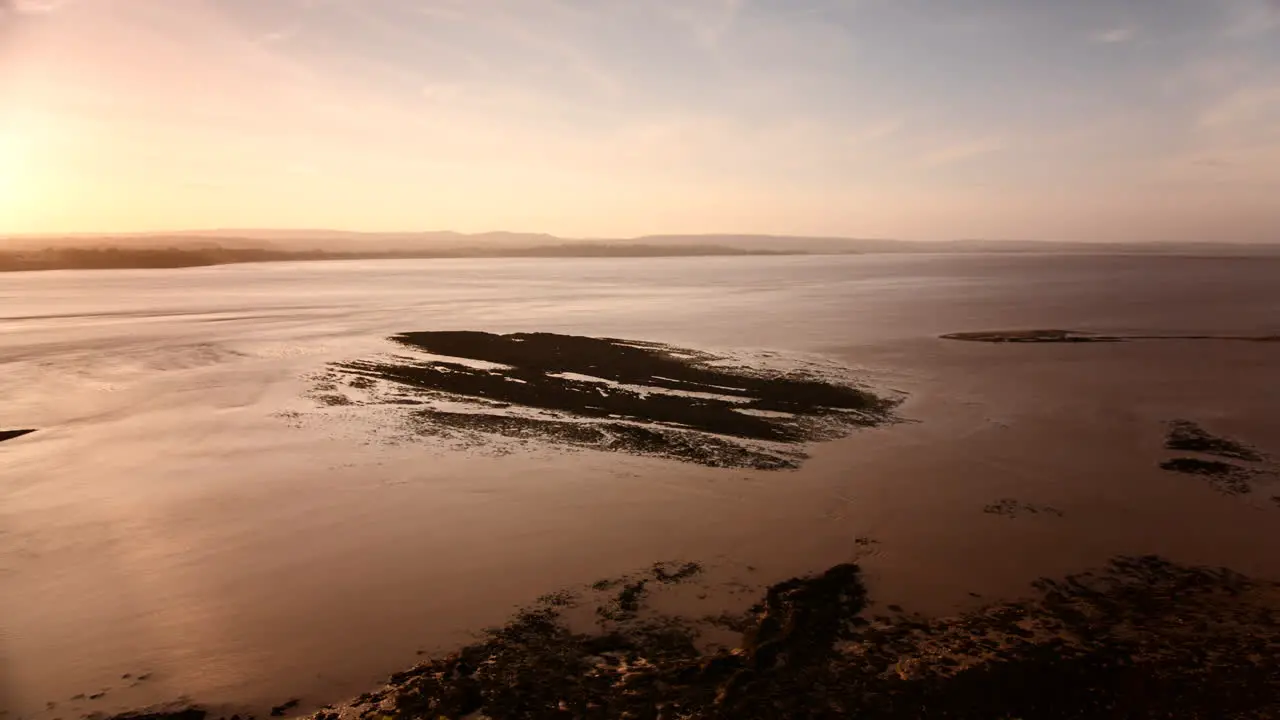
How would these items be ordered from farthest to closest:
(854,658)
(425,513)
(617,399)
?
1. (617,399)
2. (425,513)
3. (854,658)

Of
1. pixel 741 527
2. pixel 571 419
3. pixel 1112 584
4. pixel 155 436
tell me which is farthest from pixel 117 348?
pixel 1112 584

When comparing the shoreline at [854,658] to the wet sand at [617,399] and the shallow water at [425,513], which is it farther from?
the wet sand at [617,399]

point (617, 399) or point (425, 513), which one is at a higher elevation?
point (617, 399)

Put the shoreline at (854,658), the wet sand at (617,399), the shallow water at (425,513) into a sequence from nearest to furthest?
the shoreline at (854,658) → the shallow water at (425,513) → the wet sand at (617,399)

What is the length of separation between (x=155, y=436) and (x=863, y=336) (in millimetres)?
17108

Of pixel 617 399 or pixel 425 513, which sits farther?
pixel 617 399

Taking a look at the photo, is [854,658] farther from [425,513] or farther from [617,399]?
[617,399]

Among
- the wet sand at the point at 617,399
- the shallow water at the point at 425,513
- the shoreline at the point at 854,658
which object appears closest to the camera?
the shoreline at the point at 854,658

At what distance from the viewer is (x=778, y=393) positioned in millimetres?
12930

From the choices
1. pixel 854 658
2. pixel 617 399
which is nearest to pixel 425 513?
pixel 854 658

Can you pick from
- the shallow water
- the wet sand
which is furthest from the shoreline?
the wet sand

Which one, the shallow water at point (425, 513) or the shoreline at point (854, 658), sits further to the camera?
the shallow water at point (425, 513)

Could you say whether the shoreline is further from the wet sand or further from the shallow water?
the wet sand

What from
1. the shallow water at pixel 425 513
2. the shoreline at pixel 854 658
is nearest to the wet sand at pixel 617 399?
the shallow water at pixel 425 513
